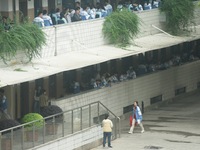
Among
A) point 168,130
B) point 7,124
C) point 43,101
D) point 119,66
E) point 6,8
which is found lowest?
point 168,130

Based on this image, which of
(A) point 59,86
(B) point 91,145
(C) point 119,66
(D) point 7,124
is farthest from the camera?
(C) point 119,66

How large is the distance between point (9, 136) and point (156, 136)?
10066 millimetres

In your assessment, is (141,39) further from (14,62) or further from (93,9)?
(14,62)

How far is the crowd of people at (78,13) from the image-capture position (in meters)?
43.4

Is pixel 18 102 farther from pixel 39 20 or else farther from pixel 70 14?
pixel 70 14

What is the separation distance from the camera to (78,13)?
46312 mm

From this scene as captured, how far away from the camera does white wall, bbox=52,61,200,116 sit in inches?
1806

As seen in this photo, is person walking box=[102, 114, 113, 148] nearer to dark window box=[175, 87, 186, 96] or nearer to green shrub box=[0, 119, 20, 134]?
green shrub box=[0, 119, 20, 134]

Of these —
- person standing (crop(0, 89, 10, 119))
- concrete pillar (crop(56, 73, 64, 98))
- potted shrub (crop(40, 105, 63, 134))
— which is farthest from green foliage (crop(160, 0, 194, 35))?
person standing (crop(0, 89, 10, 119))

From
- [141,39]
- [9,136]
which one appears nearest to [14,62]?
[9,136]

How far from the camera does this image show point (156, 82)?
2120 inches

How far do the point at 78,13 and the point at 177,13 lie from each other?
26.1 feet

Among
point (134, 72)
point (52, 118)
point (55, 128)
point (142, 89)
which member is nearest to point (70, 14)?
point (134, 72)

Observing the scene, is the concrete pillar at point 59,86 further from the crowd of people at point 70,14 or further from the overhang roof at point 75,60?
the crowd of people at point 70,14
